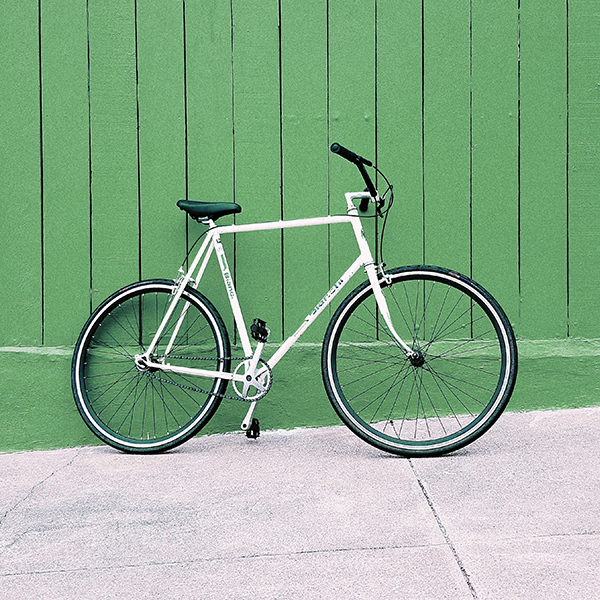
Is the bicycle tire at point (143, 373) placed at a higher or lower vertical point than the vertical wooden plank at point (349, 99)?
lower

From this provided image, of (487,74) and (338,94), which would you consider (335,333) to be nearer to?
(338,94)

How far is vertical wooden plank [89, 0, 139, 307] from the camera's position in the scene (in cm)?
337

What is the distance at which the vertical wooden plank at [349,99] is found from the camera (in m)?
3.42

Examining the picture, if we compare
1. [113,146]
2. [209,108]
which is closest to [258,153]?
[209,108]

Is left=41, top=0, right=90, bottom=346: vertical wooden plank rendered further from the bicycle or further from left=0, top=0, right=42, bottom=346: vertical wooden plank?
the bicycle

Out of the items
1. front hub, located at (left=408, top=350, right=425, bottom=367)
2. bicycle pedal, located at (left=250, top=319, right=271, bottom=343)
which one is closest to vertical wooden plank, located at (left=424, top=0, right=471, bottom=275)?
front hub, located at (left=408, top=350, right=425, bottom=367)

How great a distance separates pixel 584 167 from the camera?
3.52m

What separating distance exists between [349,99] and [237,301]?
1098 mm

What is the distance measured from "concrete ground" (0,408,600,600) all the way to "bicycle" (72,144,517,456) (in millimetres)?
203

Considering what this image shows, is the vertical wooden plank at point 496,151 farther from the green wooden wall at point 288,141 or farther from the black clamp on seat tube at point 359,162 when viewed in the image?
the black clamp on seat tube at point 359,162

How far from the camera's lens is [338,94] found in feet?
11.3

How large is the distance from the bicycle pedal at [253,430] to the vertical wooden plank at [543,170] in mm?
1378

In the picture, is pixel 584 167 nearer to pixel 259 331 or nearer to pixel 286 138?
pixel 286 138

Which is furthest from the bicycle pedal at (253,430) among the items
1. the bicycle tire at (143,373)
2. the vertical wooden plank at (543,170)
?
the vertical wooden plank at (543,170)
